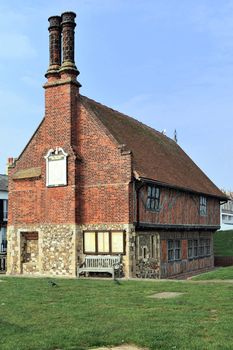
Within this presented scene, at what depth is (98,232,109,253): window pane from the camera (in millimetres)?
Answer: 22875

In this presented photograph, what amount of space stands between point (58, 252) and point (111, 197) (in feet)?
13.0

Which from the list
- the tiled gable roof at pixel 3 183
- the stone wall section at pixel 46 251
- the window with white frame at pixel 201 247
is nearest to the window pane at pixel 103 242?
the stone wall section at pixel 46 251

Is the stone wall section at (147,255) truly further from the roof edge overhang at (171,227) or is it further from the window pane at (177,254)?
the window pane at (177,254)

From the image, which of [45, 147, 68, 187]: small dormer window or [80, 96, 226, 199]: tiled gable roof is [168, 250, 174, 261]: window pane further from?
[45, 147, 68, 187]: small dormer window

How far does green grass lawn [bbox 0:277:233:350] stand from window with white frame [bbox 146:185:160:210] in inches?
299

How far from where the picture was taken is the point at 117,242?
22.6m

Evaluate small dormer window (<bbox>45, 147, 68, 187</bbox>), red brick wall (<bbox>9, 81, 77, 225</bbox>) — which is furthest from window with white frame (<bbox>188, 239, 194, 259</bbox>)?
small dormer window (<bbox>45, 147, 68, 187</bbox>)

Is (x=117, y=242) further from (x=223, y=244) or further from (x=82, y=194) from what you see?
(x=223, y=244)

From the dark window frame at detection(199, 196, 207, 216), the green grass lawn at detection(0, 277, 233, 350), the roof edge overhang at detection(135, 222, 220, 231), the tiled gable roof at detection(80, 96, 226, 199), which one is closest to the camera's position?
the green grass lawn at detection(0, 277, 233, 350)

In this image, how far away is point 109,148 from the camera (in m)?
23.3

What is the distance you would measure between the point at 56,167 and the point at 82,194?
6.60 ft

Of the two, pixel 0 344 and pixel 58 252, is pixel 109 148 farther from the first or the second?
pixel 0 344

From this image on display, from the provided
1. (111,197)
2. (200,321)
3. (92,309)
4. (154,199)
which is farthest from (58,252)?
(200,321)

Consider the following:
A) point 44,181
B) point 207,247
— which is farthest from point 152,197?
point 207,247
